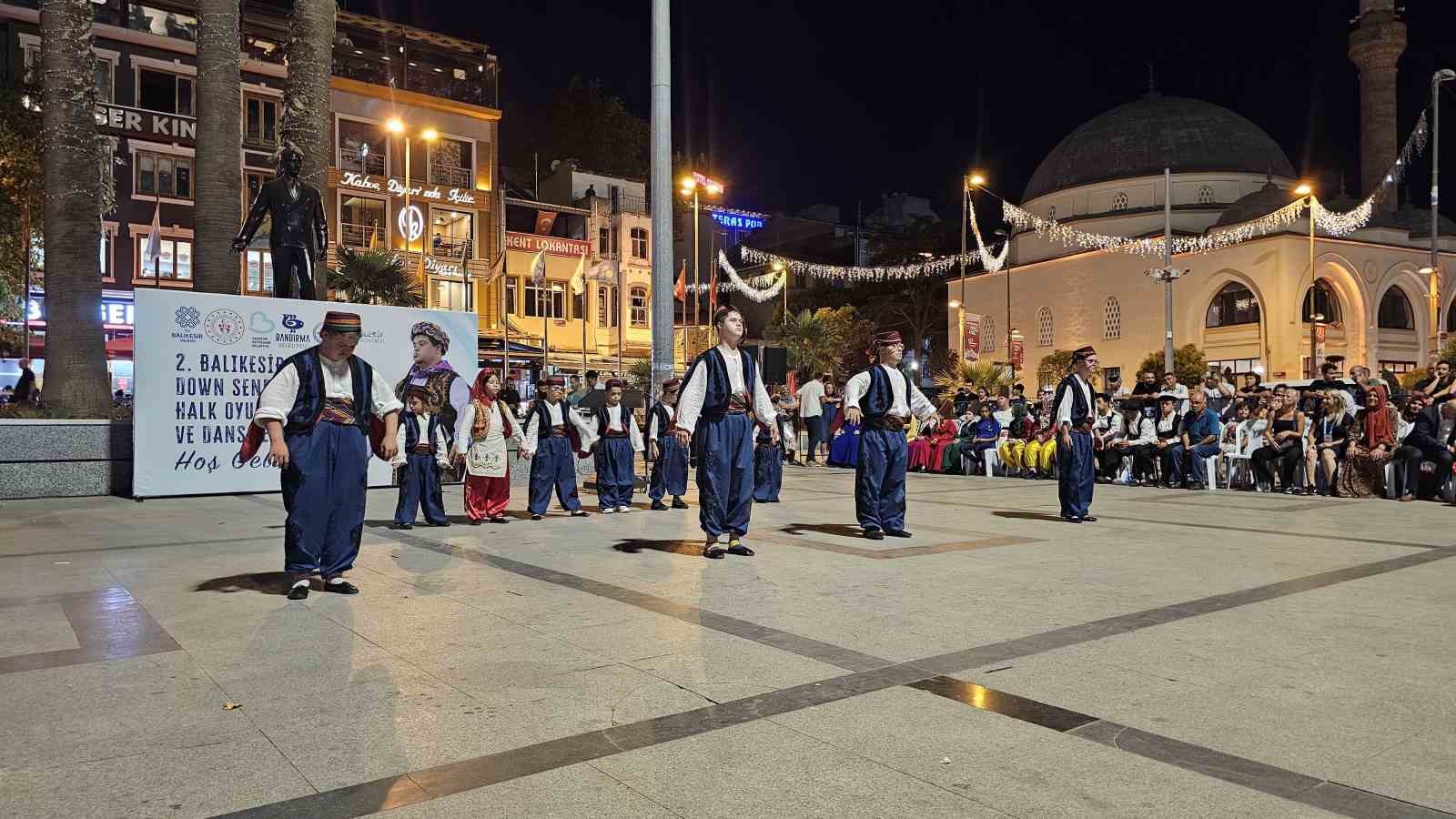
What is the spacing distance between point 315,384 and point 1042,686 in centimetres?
480

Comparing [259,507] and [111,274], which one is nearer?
[259,507]

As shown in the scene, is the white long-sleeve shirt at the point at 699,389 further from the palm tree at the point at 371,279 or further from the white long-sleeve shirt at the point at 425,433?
the palm tree at the point at 371,279

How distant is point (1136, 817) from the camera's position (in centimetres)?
299

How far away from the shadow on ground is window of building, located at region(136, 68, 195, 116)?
1342 inches

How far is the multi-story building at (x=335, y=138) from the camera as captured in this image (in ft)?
112

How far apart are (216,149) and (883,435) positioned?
439 inches

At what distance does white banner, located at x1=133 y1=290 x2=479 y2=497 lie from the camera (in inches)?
513

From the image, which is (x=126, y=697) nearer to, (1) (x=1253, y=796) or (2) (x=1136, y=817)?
(2) (x=1136, y=817)

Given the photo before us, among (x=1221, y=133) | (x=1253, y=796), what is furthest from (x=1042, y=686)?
(x=1221, y=133)

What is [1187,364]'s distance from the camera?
4378 centimetres

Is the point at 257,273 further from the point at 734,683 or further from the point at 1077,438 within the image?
the point at 734,683

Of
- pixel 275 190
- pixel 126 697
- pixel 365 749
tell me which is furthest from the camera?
pixel 275 190

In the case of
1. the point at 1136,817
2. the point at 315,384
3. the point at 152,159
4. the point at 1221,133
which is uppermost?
the point at 1221,133

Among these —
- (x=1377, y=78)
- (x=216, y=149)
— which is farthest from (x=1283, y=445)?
(x=1377, y=78)
